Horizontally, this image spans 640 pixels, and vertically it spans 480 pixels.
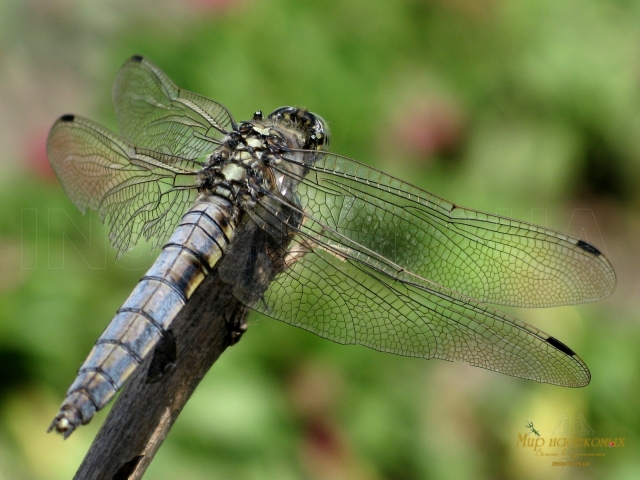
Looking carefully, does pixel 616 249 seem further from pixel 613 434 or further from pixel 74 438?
pixel 74 438

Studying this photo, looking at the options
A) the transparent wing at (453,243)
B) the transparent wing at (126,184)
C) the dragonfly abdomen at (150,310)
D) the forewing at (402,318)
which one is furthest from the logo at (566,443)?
the transparent wing at (126,184)

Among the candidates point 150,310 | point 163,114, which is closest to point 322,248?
point 150,310

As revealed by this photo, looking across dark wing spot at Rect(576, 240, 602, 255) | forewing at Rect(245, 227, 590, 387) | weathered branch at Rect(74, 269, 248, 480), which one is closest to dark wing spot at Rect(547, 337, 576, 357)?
forewing at Rect(245, 227, 590, 387)

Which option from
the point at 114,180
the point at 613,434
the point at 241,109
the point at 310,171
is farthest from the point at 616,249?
the point at 114,180

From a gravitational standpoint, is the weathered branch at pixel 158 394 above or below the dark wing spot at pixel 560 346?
below

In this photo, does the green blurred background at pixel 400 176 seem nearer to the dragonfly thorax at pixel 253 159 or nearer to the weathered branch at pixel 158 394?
the dragonfly thorax at pixel 253 159
